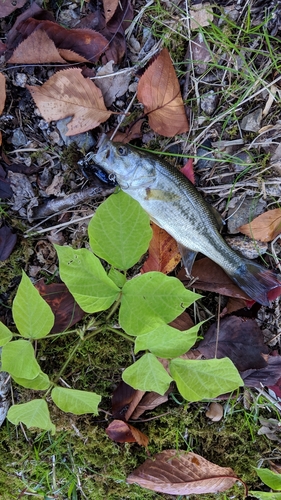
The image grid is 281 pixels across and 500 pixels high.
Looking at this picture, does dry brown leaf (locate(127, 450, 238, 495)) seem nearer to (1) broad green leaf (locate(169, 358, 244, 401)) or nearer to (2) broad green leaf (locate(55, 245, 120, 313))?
(1) broad green leaf (locate(169, 358, 244, 401))

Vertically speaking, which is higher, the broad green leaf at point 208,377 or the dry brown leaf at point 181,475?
the broad green leaf at point 208,377

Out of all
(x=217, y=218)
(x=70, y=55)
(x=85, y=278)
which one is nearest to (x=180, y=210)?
(x=217, y=218)

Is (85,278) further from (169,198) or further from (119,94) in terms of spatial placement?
(119,94)

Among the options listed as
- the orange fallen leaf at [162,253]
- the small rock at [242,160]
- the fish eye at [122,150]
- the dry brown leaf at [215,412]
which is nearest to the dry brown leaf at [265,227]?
the small rock at [242,160]

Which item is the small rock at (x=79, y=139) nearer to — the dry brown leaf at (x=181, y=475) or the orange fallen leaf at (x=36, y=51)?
the orange fallen leaf at (x=36, y=51)

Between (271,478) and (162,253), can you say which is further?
(162,253)

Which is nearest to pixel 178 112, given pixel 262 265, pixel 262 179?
pixel 262 179
